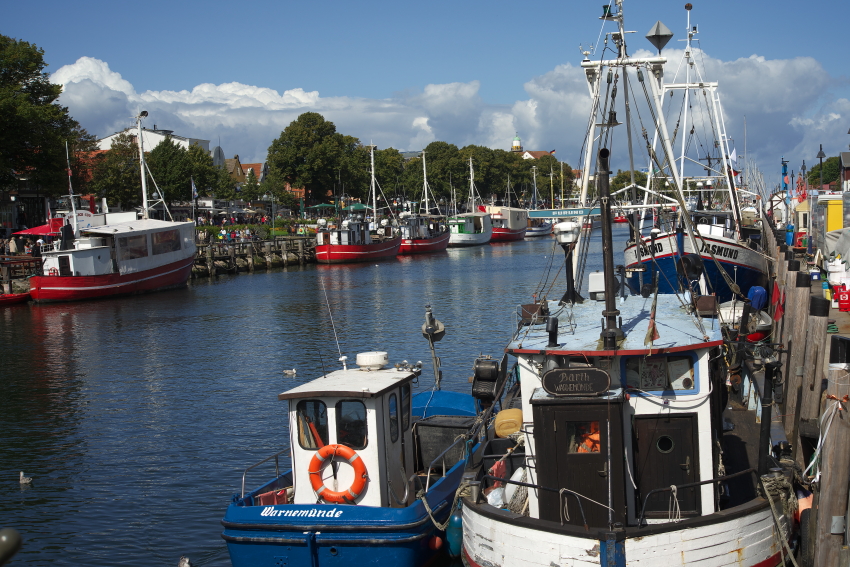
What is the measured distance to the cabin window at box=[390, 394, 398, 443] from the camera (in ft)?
38.0

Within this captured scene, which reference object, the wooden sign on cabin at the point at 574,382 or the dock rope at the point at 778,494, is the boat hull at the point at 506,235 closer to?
the dock rope at the point at 778,494

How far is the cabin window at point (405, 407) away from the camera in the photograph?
12070mm

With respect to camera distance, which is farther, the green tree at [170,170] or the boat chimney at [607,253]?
the green tree at [170,170]

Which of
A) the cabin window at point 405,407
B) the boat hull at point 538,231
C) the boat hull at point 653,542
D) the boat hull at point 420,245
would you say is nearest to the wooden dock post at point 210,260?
the boat hull at point 420,245

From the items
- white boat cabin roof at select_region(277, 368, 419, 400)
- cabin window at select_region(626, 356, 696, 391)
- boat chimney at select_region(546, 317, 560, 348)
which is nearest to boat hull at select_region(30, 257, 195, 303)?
white boat cabin roof at select_region(277, 368, 419, 400)

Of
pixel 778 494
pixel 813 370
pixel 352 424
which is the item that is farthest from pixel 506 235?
pixel 778 494

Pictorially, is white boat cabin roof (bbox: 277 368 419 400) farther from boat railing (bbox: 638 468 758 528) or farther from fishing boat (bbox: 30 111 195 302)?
fishing boat (bbox: 30 111 195 302)

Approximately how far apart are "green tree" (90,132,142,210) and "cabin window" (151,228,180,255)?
22.1 m

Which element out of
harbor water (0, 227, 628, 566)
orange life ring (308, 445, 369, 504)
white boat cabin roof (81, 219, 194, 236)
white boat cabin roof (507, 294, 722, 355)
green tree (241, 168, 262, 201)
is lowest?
harbor water (0, 227, 628, 566)

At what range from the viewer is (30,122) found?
52000 millimetres

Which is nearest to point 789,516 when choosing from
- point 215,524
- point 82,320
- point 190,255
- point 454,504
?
point 454,504

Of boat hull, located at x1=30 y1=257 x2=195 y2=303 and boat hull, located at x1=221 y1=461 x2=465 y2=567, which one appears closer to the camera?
boat hull, located at x1=221 y1=461 x2=465 y2=567

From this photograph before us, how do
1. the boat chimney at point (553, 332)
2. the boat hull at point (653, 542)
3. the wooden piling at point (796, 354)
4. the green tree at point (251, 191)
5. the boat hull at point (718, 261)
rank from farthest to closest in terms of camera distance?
the green tree at point (251, 191) < the boat hull at point (718, 261) < the wooden piling at point (796, 354) < the boat chimney at point (553, 332) < the boat hull at point (653, 542)

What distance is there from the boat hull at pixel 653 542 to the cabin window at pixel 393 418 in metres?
2.36
